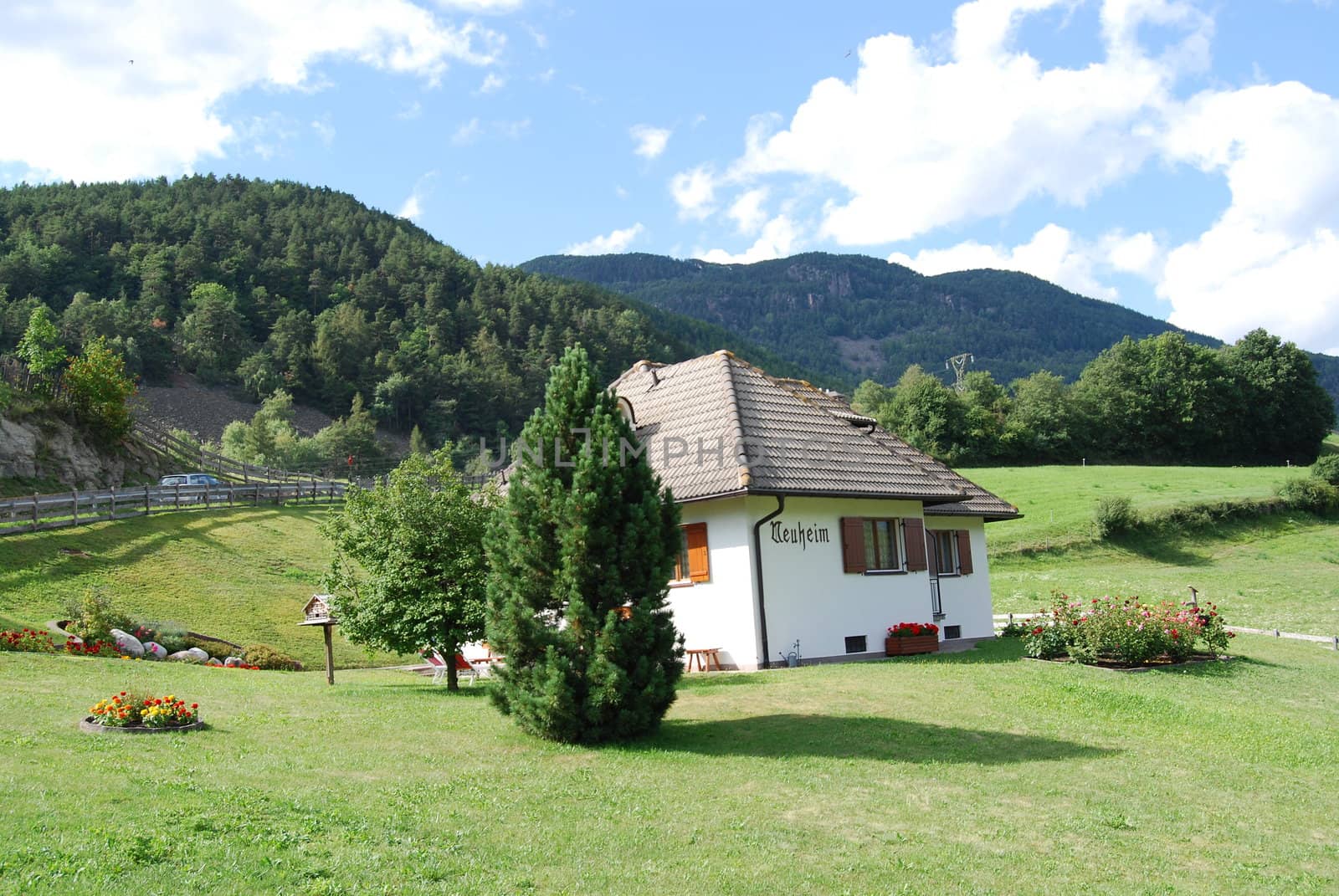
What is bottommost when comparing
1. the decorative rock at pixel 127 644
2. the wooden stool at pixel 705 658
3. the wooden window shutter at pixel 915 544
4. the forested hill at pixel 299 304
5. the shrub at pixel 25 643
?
the wooden stool at pixel 705 658

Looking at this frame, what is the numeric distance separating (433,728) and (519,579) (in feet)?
8.08

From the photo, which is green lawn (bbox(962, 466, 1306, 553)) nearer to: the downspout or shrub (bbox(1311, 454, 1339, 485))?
shrub (bbox(1311, 454, 1339, 485))

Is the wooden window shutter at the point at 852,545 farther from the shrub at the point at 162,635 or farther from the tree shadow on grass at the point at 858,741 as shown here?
the shrub at the point at 162,635

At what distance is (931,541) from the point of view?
2478 centimetres

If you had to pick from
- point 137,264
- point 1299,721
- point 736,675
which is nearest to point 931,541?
point 736,675

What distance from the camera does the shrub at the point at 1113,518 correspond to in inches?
1854

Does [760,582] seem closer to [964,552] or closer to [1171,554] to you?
[964,552]

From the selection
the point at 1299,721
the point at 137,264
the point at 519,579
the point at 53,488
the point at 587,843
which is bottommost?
the point at 1299,721

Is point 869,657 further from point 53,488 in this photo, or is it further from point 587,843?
point 53,488

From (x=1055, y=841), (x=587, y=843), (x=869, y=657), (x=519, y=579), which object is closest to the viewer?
(x=587, y=843)

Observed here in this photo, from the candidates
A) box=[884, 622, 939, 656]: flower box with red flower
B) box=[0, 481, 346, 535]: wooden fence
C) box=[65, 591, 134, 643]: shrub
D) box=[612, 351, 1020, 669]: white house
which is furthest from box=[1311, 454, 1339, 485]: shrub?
box=[65, 591, 134, 643]: shrub

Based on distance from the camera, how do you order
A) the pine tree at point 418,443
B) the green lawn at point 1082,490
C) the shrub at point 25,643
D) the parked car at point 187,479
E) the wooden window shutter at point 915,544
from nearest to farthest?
the shrub at point 25,643, the wooden window shutter at point 915,544, the green lawn at point 1082,490, the parked car at point 187,479, the pine tree at point 418,443

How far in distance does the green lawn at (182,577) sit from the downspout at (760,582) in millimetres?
11357

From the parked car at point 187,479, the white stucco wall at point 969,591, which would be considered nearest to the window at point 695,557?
the white stucco wall at point 969,591
